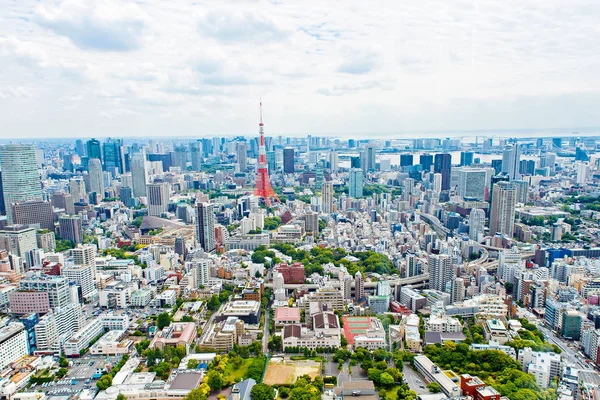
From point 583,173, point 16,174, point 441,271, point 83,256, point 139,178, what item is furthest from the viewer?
point 139,178

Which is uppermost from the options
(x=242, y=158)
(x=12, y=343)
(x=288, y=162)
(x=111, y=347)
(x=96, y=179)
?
(x=242, y=158)

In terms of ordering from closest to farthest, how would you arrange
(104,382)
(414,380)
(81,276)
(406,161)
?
(104,382) < (414,380) < (81,276) < (406,161)

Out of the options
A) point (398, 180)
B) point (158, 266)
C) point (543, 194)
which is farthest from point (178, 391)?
point (398, 180)

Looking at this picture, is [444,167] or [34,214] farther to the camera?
[444,167]

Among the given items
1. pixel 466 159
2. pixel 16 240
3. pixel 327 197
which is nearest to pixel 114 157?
pixel 327 197

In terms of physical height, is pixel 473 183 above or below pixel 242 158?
below

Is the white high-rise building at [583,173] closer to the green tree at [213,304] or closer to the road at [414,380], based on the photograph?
the road at [414,380]

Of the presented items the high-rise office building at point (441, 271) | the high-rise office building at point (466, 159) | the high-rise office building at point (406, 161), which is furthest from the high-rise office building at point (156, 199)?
the high-rise office building at point (466, 159)

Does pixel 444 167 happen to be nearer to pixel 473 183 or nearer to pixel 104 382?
pixel 473 183

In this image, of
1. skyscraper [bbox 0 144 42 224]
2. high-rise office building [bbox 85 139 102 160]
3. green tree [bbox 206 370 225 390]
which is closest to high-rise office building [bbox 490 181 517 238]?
green tree [bbox 206 370 225 390]
